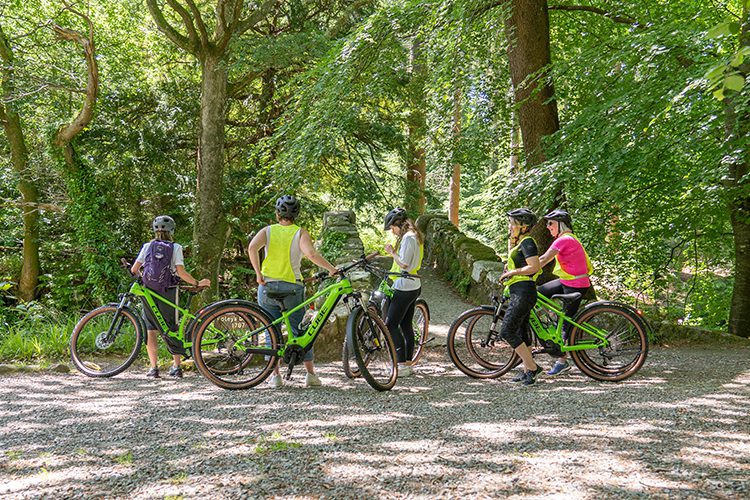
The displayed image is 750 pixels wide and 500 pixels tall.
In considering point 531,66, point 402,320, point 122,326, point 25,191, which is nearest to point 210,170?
point 25,191

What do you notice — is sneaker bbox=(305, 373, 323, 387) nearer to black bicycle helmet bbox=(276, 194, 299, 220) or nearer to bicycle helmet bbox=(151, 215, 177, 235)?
black bicycle helmet bbox=(276, 194, 299, 220)

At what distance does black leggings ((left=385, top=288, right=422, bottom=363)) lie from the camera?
5828mm

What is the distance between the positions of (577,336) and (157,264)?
177 inches

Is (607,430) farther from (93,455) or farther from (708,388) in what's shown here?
(93,455)

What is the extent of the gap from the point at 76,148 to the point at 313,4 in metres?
6.49

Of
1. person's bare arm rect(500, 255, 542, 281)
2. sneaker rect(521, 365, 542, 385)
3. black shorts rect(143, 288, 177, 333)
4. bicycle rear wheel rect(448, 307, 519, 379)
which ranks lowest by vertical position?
sneaker rect(521, 365, 542, 385)

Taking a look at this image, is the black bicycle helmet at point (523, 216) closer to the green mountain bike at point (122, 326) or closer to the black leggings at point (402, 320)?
the black leggings at point (402, 320)

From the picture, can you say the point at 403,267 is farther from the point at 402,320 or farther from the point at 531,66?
the point at 531,66

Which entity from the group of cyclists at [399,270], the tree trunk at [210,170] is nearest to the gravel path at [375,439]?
the group of cyclists at [399,270]

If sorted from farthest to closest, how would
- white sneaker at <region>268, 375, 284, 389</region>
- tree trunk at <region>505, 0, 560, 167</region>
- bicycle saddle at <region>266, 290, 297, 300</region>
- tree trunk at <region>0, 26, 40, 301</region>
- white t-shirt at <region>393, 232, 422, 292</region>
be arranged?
1. tree trunk at <region>0, 26, 40, 301</region>
2. tree trunk at <region>505, 0, 560, 167</region>
3. white t-shirt at <region>393, 232, 422, 292</region>
4. white sneaker at <region>268, 375, 284, 389</region>
5. bicycle saddle at <region>266, 290, 297, 300</region>

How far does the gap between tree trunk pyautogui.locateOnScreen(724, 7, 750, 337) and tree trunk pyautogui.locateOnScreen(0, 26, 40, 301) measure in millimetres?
13712

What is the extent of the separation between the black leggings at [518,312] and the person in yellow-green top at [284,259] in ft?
5.99

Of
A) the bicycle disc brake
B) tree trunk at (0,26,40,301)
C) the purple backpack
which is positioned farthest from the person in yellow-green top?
tree trunk at (0,26,40,301)

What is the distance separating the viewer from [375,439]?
3.77 meters
